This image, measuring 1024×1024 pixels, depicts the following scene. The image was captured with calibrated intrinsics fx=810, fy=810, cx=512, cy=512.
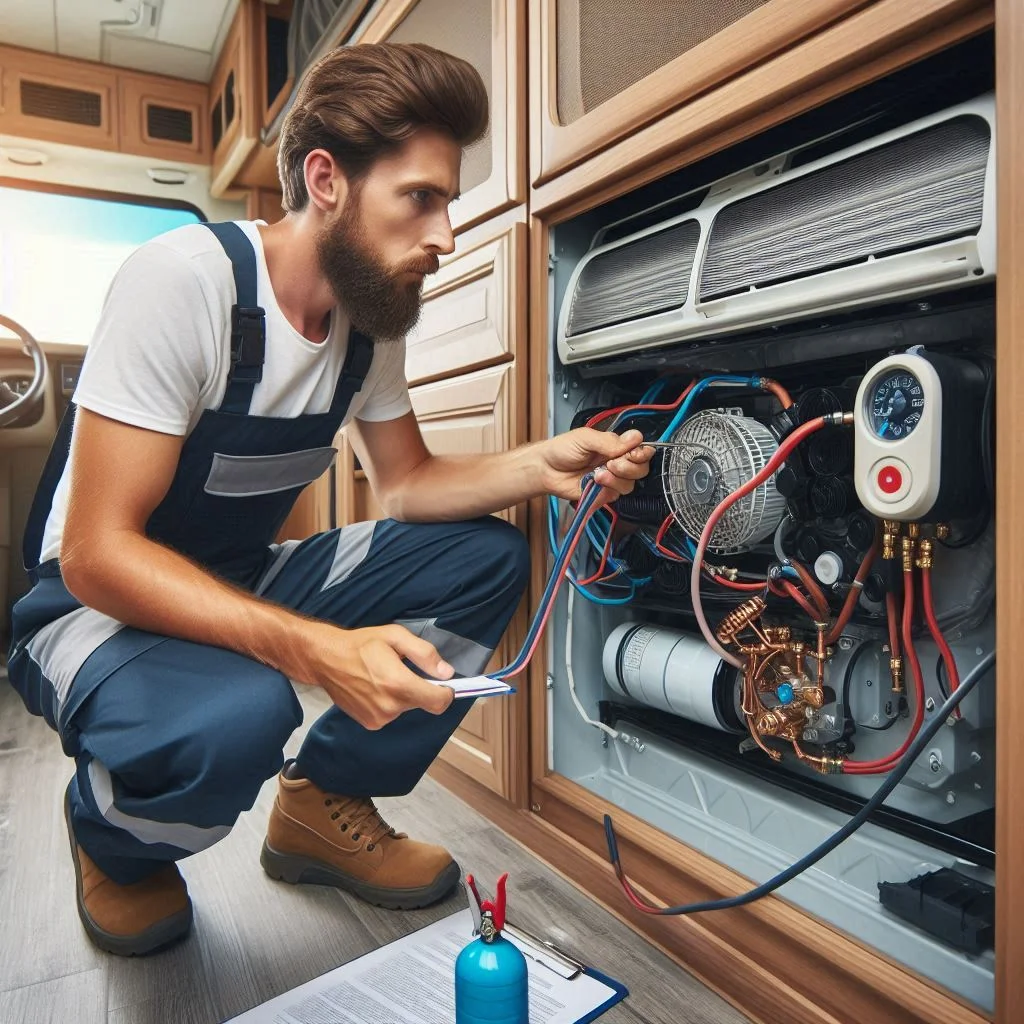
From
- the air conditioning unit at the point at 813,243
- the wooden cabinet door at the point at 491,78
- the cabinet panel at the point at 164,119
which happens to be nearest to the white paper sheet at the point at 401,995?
the air conditioning unit at the point at 813,243

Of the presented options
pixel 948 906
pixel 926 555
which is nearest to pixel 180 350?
pixel 926 555

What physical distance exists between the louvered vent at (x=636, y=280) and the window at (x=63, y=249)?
8.54 ft

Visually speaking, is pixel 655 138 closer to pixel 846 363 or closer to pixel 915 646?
pixel 846 363

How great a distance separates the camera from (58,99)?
2.99 metres

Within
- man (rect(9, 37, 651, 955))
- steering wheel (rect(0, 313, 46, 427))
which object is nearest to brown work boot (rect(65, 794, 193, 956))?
man (rect(9, 37, 651, 955))

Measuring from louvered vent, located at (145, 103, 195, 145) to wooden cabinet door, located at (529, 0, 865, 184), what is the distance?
250 cm

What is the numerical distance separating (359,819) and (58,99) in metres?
3.08

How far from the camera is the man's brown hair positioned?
100cm

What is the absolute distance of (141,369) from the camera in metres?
0.87

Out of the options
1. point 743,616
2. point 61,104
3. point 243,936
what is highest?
point 61,104

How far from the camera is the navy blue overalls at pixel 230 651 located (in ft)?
2.66

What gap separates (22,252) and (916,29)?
3.42m

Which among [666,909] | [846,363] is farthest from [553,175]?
[666,909]

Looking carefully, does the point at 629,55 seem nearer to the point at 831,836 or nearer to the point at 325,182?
the point at 325,182
